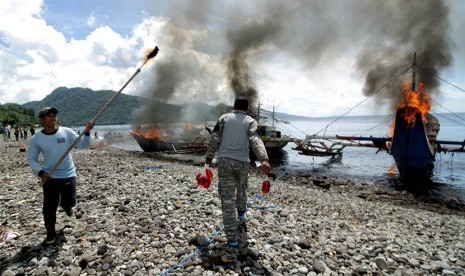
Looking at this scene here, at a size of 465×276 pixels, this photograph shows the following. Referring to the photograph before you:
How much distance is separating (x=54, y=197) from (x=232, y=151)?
3512 millimetres

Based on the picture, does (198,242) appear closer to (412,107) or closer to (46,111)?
(46,111)

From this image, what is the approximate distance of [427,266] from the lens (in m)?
5.41

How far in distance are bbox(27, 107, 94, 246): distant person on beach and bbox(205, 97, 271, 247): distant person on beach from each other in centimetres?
273

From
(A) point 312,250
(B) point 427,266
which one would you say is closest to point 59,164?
(A) point 312,250

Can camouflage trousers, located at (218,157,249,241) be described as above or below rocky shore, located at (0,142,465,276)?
above

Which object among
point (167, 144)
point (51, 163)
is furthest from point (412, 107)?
point (167, 144)

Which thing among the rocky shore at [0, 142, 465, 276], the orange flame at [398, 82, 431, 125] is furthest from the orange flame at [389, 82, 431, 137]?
the rocky shore at [0, 142, 465, 276]

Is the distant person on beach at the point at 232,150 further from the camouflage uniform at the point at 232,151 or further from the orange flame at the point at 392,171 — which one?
the orange flame at the point at 392,171

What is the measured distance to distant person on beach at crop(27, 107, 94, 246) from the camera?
5.24 m

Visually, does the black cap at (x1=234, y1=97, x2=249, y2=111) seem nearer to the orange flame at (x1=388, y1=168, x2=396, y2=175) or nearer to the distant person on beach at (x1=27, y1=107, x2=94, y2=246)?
the distant person on beach at (x1=27, y1=107, x2=94, y2=246)

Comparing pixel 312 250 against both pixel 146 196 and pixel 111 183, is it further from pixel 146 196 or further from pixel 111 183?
pixel 111 183

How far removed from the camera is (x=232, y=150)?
5480 mm

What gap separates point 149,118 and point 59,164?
50490 millimetres

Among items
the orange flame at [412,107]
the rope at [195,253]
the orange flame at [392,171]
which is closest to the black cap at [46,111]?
the rope at [195,253]
